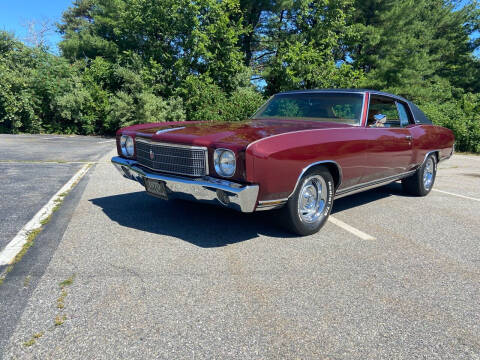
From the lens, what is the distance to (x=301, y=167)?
3.43m

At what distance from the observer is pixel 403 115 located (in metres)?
5.55

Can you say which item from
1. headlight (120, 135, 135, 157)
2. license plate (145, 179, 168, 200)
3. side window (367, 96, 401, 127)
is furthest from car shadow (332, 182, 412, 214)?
headlight (120, 135, 135, 157)

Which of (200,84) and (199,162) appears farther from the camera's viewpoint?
(200,84)

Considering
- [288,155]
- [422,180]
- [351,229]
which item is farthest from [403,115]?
[288,155]

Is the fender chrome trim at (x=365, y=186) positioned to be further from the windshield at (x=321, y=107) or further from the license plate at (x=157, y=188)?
the license plate at (x=157, y=188)

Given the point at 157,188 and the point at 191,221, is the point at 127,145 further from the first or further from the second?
the point at 191,221

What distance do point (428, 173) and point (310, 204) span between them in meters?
3.26

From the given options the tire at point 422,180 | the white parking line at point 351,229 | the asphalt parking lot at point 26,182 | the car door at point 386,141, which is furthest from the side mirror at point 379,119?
the asphalt parking lot at point 26,182

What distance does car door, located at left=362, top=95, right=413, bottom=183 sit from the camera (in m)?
4.40

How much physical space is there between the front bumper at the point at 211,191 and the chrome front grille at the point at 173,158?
0.08 m

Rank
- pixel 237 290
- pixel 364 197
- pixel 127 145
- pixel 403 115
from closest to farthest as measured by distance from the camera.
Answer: pixel 237 290 → pixel 127 145 → pixel 403 115 → pixel 364 197

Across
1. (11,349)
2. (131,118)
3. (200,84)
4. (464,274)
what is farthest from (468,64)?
(11,349)

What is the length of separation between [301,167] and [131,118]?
18951 millimetres

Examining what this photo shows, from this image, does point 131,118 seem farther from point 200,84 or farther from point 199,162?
point 199,162
